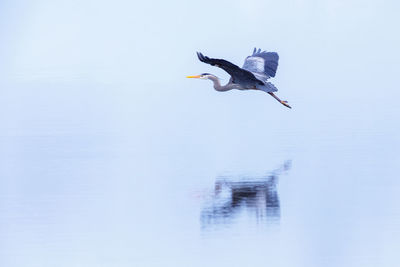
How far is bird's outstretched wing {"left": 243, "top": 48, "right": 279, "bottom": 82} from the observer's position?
69.1ft

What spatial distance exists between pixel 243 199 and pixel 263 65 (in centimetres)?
638

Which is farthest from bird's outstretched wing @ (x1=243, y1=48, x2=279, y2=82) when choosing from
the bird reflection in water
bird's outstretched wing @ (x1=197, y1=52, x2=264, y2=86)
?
the bird reflection in water

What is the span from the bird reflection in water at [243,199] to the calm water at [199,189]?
21 millimetres

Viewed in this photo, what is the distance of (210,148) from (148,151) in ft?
3.79

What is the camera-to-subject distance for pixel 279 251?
12828 millimetres

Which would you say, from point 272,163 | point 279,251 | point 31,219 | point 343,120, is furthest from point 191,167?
point 343,120

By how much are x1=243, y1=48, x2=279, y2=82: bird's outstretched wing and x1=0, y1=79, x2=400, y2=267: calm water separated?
136 centimetres

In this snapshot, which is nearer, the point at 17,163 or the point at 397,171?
the point at 397,171

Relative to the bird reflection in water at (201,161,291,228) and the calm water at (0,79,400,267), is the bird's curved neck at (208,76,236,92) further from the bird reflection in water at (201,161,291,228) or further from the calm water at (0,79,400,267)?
the bird reflection in water at (201,161,291,228)

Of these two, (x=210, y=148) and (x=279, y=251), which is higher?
(x=210, y=148)

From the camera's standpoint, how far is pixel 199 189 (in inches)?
643

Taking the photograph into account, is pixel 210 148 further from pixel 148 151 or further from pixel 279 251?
pixel 279 251

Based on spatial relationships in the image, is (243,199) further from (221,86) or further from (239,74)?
(221,86)

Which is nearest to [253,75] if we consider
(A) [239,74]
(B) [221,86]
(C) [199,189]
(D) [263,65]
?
(A) [239,74]
